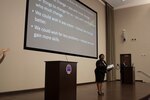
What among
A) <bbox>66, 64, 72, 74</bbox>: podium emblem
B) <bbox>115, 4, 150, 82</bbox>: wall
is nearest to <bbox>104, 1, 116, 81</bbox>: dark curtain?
<bbox>115, 4, 150, 82</bbox>: wall

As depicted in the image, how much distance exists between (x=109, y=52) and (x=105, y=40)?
1.57 ft

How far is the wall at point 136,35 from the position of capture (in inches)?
285

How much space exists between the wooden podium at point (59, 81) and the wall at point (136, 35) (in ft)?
18.1

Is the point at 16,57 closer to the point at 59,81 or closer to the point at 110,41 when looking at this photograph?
the point at 59,81

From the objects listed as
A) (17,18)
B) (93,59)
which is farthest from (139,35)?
(17,18)

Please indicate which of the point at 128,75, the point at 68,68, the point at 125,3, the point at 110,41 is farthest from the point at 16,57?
the point at 125,3

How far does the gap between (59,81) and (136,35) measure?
5.98 meters

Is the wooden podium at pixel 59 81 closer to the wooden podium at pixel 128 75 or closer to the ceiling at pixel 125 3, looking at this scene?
the wooden podium at pixel 128 75

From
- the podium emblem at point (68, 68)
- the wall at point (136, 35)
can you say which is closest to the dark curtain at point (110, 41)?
the wall at point (136, 35)

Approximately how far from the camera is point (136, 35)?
7.47m

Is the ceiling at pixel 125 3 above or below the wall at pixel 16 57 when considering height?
above

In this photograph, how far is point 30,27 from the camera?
379 cm

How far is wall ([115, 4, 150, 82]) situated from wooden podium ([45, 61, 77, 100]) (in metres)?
5.52

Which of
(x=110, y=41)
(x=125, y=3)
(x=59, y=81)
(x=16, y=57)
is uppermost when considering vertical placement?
(x=125, y=3)
